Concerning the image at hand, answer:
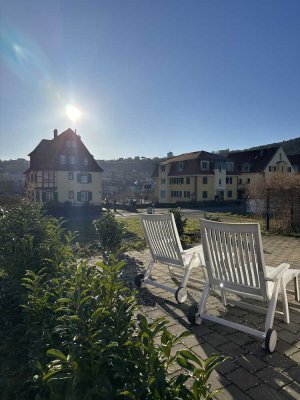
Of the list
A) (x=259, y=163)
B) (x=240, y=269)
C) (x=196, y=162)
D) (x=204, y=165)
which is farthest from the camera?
(x=259, y=163)

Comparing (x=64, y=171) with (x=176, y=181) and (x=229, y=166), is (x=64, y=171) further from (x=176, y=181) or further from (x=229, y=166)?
(x=229, y=166)

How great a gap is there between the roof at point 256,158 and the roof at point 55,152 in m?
24.7

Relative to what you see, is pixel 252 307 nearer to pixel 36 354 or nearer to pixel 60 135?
pixel 36 354

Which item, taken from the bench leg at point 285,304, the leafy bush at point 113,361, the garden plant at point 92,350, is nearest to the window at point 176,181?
the bench leg at point 285,304

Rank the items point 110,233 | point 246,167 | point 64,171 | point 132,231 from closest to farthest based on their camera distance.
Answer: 1. point 110,233
2. point 132,231
3. point 64,171
4. point 246,167

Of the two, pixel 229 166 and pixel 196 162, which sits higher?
pixel 196 162

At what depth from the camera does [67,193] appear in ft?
125

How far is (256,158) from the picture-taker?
150 feet

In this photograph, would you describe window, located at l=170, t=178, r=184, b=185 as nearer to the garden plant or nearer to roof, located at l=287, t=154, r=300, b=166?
roof, located at l=287, t=154, r=300, b=166

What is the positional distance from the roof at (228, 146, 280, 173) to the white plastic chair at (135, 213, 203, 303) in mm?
42337

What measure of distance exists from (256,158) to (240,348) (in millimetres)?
46548

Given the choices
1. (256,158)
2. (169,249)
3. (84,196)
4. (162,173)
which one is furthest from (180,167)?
(169,249)

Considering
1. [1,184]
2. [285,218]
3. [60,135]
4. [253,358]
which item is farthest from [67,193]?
[253,358]

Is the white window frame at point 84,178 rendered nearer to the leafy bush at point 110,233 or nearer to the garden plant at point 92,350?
the leafy bush at point 110,233
